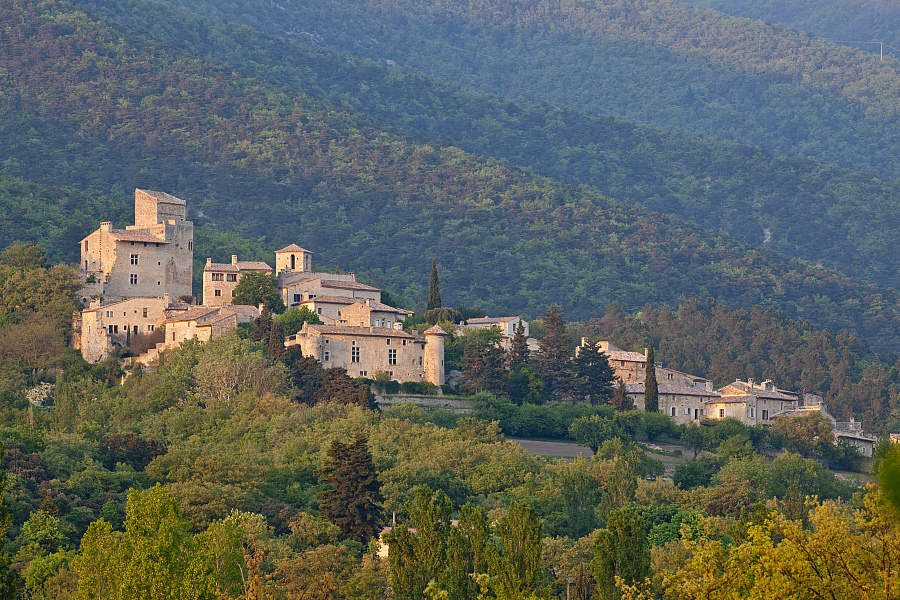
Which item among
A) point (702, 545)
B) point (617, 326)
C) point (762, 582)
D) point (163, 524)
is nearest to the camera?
point (762, 582)

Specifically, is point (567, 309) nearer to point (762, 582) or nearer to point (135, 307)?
point (135, 307)

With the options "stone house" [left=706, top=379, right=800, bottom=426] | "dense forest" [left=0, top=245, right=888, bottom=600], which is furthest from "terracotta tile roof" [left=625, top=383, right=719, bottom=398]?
"dense forest" [left=0, top=245, right=888, bottom=600]

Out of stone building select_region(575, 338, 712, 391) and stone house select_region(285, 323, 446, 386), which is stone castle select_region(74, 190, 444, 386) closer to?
→ stone house select_region(285, 323, 446, 386)

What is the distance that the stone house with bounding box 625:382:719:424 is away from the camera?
318 feet

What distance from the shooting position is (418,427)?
76.6 metres

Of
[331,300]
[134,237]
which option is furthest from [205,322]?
[134,237]

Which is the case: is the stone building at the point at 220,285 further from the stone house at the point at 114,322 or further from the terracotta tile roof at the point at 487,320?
the terracotta tile roof at the point at 487,320

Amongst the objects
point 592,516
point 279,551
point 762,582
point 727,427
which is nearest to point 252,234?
point 727,427

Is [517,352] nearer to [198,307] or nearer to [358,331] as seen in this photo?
[358,331]

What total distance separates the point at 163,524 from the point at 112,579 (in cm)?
210

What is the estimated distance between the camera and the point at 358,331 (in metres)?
83.6

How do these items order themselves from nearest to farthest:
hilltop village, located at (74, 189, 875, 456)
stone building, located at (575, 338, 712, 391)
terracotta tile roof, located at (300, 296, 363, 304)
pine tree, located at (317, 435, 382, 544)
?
pine tree, located at (317, 435, 382, 544), hilltop village, located at (74, 189, 875, 456), terracotta tile roof, located at (300, 296, 363, 304), stone building, located at (575, 338, 712, 391)

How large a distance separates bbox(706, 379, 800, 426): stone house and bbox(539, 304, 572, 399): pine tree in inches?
513

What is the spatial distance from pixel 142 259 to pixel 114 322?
302 inches
